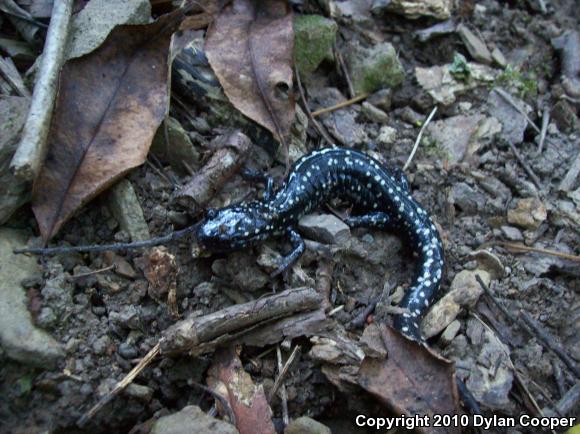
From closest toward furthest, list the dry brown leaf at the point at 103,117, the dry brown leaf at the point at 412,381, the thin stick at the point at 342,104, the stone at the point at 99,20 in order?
1. the dry brown leaf at the point at 412,381
2. the dry brown leaf at the point at 103,117
3. the stone at the point at 99,20
4. the thin stick at the point at 342,104

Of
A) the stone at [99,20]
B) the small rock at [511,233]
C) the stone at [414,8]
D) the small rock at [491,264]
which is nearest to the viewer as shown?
the stone at [99,20]

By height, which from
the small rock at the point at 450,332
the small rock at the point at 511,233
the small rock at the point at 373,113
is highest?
the small rock at the point at 373,113

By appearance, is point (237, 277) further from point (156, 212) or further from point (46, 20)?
point (46, 20)

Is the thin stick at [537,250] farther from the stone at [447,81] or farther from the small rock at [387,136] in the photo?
the stone at [447,81]

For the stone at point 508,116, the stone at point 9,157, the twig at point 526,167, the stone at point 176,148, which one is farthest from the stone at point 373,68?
the stone at point 9,157

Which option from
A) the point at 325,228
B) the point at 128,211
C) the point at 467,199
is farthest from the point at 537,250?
the point at 128,211

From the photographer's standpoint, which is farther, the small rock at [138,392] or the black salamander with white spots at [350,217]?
the black salamander with white spots at [350,217]
